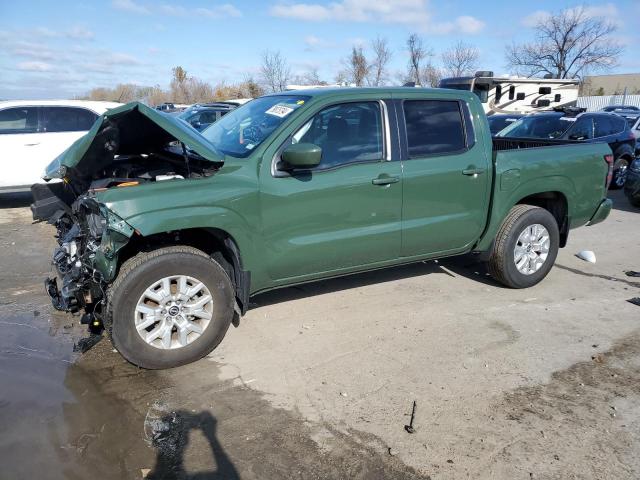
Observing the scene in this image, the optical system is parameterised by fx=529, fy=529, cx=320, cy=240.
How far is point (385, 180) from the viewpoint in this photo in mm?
4320

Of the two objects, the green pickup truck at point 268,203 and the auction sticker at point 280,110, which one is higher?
the auction sticker at point 280,110

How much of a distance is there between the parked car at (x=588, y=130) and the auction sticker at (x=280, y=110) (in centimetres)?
766

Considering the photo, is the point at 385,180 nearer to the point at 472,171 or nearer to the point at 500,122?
the point at 472,171

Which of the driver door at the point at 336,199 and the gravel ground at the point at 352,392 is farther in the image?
the driver door at the point at 336,199

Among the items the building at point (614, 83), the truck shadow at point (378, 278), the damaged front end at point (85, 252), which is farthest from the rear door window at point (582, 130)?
the building at point (614, 83)

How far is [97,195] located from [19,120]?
7.27 meters

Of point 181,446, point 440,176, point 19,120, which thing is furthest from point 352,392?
point 19,120

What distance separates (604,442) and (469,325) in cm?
164

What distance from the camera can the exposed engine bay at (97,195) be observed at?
3523 millimetres

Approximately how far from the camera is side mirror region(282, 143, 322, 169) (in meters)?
3.77

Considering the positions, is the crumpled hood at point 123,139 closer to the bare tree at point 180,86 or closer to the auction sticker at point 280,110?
the auction sticker at point 280,110

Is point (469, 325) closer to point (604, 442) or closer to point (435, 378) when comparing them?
point (435, 378)

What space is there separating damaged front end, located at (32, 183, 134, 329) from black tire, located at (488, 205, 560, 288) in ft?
11.3

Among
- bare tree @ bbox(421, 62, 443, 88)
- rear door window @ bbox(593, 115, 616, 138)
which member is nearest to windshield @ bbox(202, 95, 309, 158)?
rear door window @ bbox(593, 115, 616, 138)
